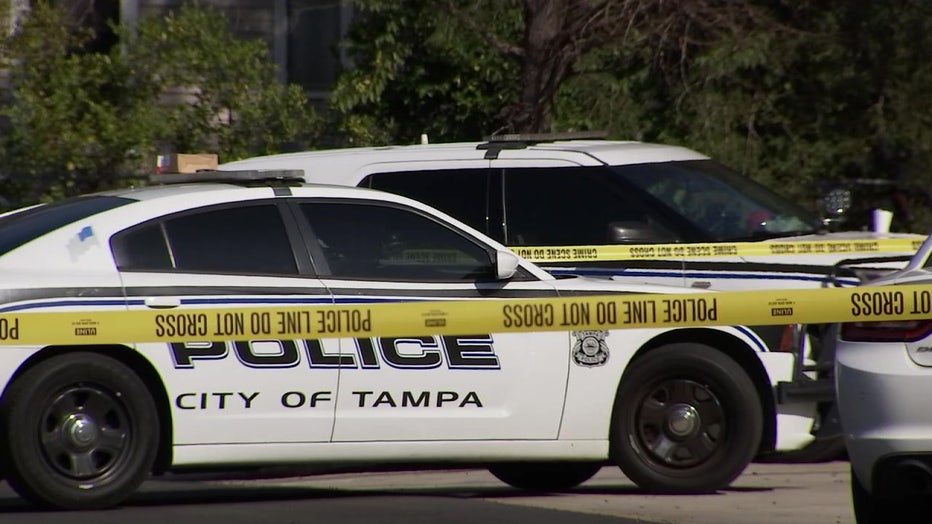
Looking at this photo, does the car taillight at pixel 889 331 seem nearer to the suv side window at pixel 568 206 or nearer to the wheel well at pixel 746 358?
the wheel well at pixel 746 358

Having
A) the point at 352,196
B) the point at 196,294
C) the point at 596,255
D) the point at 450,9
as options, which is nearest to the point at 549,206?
the point at 596,255

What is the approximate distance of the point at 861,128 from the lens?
50.4 feet

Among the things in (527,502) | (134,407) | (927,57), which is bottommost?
(527,502)

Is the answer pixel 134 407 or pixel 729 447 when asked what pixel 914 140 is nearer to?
pixel 729 447

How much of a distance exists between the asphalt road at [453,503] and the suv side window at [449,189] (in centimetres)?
163

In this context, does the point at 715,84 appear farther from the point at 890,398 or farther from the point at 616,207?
the point at 890,398

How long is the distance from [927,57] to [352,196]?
26.3 feet

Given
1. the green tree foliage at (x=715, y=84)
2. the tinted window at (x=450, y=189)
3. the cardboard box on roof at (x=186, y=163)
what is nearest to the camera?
the tinted window at (x=450, y=189)

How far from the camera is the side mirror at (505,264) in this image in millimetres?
7938

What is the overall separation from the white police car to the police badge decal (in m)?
0.01

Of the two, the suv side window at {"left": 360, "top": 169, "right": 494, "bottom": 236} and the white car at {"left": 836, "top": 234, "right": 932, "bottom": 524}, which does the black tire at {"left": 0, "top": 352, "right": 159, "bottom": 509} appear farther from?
the suv side window at {"left": 360, "top": 169, "right": 494, "bottom": 236}

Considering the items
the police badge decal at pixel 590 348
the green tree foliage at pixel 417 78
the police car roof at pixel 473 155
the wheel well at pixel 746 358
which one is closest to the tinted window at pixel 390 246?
the police badge decal at pixel 590 348

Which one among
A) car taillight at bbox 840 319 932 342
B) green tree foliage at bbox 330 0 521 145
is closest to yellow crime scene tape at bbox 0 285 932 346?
car taillight at bbox 840 319 932 342

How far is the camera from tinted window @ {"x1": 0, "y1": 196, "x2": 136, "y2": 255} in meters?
7.55
